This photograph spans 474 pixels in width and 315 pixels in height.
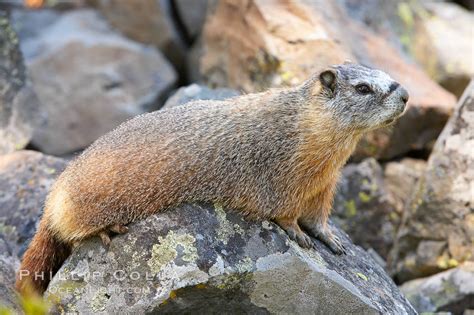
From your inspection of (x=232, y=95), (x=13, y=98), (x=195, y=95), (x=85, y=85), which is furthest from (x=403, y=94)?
(x=85, y=85)

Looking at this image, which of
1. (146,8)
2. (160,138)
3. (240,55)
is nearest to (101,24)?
(146,8)

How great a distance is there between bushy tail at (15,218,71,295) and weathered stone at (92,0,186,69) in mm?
7632

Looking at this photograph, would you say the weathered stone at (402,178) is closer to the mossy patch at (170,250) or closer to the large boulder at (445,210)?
the large boulder at (445,210)

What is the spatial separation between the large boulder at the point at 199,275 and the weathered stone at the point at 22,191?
1563 millimetres

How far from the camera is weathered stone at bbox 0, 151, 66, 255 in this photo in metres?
7.26

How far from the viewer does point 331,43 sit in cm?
1034

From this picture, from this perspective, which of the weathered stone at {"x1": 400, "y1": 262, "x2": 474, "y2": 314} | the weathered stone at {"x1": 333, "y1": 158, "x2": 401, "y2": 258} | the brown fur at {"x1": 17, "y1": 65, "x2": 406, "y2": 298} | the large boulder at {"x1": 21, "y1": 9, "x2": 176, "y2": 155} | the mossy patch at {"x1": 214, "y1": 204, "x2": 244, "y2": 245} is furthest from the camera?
the large boulder at {"x1": 21, "y1": 9, "x2": 176, "y2": 155}

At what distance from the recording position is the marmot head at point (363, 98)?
6.20 metres

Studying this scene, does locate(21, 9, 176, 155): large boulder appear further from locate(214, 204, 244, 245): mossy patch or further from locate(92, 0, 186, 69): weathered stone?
locate(214, 204, 244, 245): mossy patch

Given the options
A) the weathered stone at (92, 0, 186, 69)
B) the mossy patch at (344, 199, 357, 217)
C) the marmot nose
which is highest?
the marmot nose

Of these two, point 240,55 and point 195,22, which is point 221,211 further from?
point 195,22

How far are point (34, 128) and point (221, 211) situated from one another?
14.3 ft

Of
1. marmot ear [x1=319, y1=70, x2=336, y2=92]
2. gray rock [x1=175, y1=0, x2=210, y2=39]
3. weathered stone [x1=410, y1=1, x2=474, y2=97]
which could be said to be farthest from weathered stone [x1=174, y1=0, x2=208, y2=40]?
marmot ear [x1=319, y1=70, x2=336, y2=92]

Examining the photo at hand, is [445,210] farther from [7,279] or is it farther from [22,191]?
[7,279]
